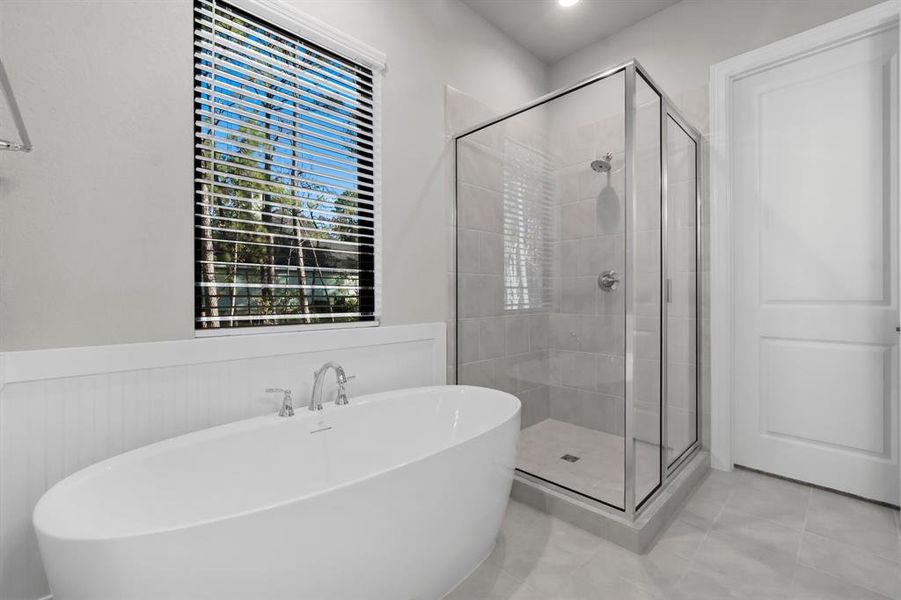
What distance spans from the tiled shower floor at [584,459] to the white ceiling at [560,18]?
2465 mm

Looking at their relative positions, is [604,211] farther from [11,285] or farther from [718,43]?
[11,285]

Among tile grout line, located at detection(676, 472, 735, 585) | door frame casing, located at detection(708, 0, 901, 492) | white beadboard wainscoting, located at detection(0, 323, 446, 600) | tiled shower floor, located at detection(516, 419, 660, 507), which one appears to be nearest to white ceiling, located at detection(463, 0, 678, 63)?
door frame casing, located at detection(708, 0, 901, 492)

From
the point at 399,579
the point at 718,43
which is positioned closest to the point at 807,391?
the point at 718,43

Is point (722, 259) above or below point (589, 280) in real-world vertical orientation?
above

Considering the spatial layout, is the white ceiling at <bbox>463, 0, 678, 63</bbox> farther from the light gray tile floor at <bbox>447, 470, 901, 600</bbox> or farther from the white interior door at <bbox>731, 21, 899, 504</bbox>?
the light gray tile floor at <bbox>447, 470, 901, 600</bbox>

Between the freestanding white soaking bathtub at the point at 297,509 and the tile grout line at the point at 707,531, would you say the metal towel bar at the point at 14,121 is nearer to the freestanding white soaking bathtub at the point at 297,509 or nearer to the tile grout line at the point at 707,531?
the freestanding white soaking bathtub at the point at 297,509

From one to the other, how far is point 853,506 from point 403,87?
119 inches

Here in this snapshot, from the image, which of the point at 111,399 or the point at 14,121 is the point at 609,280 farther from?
the point at 14,121

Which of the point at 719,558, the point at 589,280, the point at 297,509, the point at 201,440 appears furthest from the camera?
the point at 589,280

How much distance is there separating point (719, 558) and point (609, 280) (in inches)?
46.0

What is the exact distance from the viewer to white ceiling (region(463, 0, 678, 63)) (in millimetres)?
2533

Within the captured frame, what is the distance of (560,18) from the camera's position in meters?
2.65

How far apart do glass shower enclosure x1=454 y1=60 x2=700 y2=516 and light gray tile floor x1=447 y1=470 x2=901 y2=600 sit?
0.20 m

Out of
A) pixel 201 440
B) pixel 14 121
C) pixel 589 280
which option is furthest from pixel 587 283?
pixel 14 121
